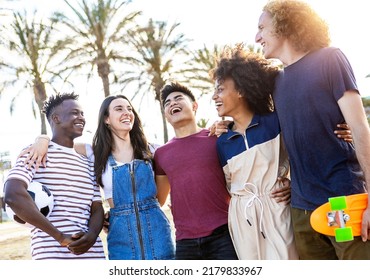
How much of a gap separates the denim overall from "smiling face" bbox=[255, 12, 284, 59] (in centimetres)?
124

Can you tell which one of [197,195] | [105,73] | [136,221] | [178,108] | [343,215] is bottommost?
[343,215]

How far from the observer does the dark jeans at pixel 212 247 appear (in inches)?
126

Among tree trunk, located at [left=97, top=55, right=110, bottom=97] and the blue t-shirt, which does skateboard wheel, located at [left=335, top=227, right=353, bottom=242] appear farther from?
tree trunk, located at [left=97, top=55, right=110, bottom=97]

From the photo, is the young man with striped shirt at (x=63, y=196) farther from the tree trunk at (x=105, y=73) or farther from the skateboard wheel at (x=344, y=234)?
the tree trunk at (x=105, y=73)

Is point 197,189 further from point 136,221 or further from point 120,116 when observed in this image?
point 120,116

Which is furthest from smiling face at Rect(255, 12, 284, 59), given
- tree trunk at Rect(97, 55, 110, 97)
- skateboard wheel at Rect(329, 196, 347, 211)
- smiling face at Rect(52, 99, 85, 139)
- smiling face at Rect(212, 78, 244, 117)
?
tree trunk at Rect(97, 55, 110, 97)

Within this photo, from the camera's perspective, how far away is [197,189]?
10.9 feet

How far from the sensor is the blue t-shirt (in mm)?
2613

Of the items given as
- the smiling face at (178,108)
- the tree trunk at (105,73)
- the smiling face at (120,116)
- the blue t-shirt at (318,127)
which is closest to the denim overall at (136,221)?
the smiling face at (120,116)

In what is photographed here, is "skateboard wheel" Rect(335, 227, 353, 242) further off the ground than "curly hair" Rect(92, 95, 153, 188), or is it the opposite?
"curly hair" Rect(92, 95, 153, 188)

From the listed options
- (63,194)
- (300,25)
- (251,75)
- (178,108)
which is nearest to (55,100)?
(63,194)

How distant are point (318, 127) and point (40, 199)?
1.79m
